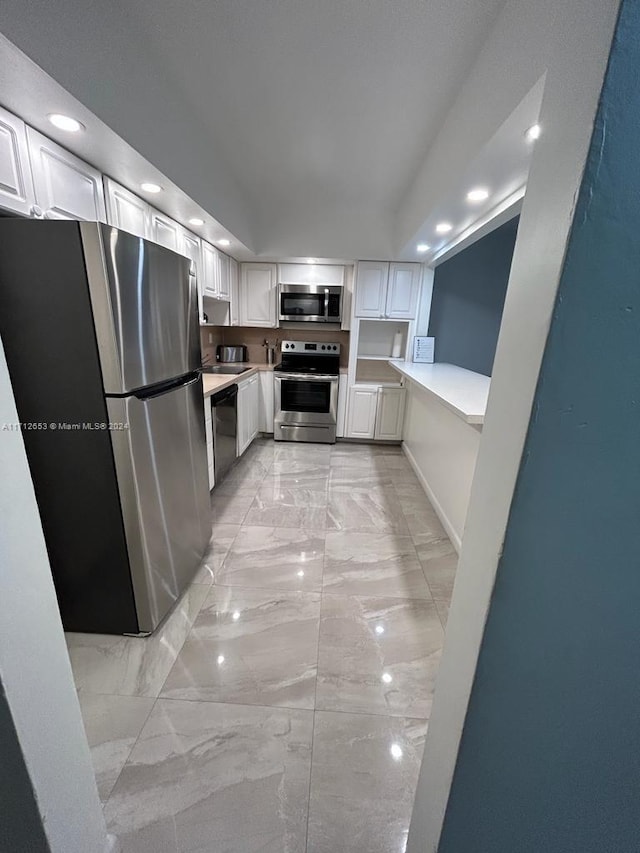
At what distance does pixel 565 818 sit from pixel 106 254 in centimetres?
184

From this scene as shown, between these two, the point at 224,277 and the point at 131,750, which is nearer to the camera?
the point at 131,750

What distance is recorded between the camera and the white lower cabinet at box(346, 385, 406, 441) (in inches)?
159

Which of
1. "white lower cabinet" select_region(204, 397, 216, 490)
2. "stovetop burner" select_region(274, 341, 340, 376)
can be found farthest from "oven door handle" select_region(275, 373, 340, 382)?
"white lower cabinet" select_region(204, 397, 216, 490)

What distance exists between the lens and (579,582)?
0.51 m

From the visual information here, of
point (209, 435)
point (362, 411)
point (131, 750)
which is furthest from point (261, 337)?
point (131, 750)

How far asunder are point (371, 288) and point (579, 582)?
12.2ft

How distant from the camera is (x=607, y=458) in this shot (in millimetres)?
458

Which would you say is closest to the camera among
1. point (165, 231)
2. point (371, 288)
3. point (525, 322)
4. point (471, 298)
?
point (525, 322)

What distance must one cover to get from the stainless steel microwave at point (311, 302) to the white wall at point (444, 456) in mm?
1302

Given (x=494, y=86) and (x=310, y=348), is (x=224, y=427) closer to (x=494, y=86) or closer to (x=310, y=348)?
(x=310, y=348)

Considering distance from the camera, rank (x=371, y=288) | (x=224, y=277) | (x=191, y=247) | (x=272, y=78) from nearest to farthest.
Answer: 1. (x=272, y=78)
2. (x=191, y=247)
3. (x=224, y=277)
4. (x=371, y=288)

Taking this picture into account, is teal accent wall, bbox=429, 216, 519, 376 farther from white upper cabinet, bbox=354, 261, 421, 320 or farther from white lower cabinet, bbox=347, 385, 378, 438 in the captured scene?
white lower cabinet, bbox=347, 385, 378, 438

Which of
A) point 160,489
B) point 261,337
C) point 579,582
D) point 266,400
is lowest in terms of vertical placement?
point 266,400

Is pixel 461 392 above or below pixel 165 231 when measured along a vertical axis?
below
